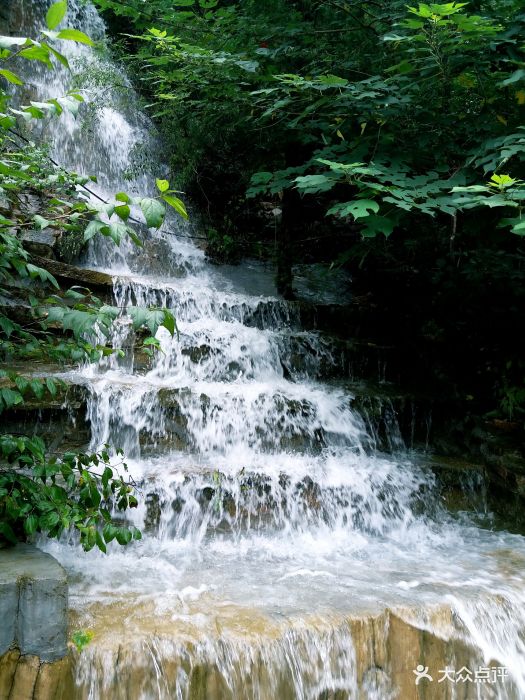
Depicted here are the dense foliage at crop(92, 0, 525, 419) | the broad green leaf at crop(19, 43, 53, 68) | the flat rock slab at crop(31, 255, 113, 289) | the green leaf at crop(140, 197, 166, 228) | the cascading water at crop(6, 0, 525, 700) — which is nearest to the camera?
the broad green leaf at crop(19, 43, 53, 68)

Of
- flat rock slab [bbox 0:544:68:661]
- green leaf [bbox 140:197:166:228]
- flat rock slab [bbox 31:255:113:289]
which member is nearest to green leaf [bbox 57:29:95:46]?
green leaf [bbox 140:197:166:228]

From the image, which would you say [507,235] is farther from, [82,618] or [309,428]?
[82,618]

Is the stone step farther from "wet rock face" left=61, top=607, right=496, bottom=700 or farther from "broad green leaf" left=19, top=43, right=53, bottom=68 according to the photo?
"broad green leaf" left=19, top=43, right=53, bottom=68

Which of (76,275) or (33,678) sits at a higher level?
(76,275)

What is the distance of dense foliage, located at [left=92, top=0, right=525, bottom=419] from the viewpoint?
3.93 m

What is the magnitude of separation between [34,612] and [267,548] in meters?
2.06

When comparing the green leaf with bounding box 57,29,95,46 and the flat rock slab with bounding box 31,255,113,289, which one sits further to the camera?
the flat rock slab with bounding box 31,255,113,289

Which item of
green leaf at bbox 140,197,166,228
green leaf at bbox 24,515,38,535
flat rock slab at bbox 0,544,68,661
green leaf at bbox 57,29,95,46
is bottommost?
flat rock slab at bbox 0,544,68,661

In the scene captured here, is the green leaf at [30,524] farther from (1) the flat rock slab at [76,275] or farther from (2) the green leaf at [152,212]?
(1) the flat rock slab at [76,275]

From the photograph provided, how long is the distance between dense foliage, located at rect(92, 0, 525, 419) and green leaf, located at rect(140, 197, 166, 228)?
6.06ft

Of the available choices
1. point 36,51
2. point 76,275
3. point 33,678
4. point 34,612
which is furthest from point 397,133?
point 33,678

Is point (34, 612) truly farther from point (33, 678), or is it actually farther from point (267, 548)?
point (267, 548)

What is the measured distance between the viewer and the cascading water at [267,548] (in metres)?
2.78

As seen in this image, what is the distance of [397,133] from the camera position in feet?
15.7
